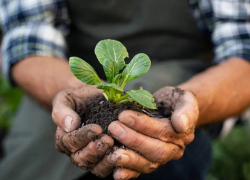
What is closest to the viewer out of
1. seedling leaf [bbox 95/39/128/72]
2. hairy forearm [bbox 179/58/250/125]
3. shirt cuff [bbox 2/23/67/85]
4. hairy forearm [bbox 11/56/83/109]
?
seedling leaf [bbox 95/39/128/72]

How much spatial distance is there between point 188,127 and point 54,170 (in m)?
0.79

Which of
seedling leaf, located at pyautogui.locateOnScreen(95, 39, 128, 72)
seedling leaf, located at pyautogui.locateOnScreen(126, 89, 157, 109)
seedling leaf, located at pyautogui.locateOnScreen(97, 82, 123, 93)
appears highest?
seedling leaf, located at pyautogui.locateOnScreen(95, 39, 128, 72)

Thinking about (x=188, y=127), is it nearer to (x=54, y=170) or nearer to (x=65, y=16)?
(x=54, y=170)

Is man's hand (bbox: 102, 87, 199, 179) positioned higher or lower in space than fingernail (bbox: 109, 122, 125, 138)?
lower

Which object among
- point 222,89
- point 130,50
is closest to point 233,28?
point 222,89

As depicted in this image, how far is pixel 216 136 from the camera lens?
191 centimetres

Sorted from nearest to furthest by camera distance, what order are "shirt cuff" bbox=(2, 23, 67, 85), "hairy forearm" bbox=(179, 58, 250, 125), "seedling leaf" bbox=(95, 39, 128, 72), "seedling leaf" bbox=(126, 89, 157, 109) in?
"seedling leaf" bbox=(126, 89, 157, 109) → "seedling leaf" bbox=(95, 39, 128, 72) → "hairy forearm" bbox=(179, 58, 250, 125) → "shirt cuff" bbox=(2, 23, 67, 85)

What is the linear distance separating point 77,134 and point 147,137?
0.61ft

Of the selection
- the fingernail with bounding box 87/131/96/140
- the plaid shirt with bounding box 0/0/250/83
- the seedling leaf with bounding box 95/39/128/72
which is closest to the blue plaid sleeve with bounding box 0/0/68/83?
the plaid shirt with bounding box 0/0/250/83

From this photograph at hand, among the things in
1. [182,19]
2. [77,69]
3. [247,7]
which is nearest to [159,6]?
[182,19]

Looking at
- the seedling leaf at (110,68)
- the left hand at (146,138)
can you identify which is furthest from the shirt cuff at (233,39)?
the seedling leaf at (110,68)

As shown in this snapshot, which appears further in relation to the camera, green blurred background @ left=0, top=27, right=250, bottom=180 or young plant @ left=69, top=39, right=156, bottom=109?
green blurred background @ left=0, top=27, right=250, bottom=180

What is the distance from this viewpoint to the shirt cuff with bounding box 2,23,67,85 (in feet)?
5.89

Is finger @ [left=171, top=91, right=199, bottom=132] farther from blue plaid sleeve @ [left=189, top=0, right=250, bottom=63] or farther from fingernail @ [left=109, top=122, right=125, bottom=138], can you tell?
blue plaid sleeve @ [left=189, top=0, right=250, bottom=63]
